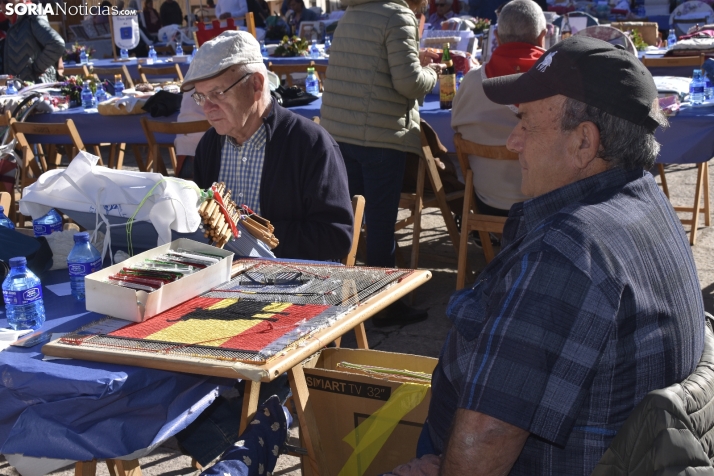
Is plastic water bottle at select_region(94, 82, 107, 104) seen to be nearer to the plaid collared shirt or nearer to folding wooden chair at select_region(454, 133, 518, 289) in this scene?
folding wooden chair at select_region(454, 133, 518, 289)

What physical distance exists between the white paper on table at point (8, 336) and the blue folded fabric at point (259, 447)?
1.97ft

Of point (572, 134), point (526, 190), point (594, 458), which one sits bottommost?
point (594, 458)

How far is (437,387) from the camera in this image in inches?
66.6

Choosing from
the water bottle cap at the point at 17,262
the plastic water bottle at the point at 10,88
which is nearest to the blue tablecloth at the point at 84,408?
the water bottle cap at the point at 17,262

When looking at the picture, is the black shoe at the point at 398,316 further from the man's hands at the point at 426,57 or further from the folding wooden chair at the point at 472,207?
the man's hands at the point at 426,57

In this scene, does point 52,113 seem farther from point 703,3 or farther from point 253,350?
point 703,3

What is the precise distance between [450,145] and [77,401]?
3562mm

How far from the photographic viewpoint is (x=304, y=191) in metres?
2.89

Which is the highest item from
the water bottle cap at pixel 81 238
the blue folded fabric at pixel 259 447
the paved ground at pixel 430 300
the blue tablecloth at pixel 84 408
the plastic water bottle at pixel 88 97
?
the plastic water bottle at pixel 88 97

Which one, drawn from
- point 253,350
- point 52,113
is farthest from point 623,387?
point 52,113

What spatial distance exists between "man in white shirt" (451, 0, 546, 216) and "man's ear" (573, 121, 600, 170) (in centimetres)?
243

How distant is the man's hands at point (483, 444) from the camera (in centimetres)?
139

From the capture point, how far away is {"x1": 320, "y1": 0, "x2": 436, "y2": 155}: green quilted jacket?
4062 millimetres

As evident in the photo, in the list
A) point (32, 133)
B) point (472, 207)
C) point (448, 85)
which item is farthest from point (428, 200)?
point (32, 133)
